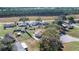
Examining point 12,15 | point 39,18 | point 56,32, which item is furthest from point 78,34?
point 12,15

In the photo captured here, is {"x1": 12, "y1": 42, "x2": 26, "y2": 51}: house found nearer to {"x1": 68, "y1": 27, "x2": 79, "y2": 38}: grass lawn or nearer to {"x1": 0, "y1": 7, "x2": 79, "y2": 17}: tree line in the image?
{"x1": 0, "y1": 7, "x2": 79, "y2": 17}: tree line

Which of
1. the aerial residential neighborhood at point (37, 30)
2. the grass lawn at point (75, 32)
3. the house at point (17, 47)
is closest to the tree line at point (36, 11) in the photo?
the aerial residential neighborhood at point (37, 30)

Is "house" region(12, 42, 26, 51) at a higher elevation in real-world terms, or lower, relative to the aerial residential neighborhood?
lower

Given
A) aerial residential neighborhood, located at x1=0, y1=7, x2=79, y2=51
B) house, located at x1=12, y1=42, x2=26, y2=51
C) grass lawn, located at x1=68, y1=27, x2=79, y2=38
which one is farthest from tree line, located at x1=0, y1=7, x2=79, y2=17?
house, located at x1=12, y1=42, x2=26, y2=51

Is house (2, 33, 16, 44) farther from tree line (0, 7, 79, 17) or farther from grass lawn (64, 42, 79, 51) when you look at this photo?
grass lawn (64, 42, 79, 51)

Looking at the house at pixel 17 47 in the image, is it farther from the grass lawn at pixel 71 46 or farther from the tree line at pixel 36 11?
the grass lawn at pixel 71 46

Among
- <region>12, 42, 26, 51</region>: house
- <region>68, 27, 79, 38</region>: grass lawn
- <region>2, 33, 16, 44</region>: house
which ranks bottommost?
<region>12, 42, 26, 51</region>: house
